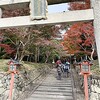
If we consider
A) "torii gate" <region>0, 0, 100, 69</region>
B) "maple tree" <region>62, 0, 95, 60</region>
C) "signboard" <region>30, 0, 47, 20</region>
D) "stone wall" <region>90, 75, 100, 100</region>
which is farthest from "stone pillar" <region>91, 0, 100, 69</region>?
"maple tree" <region>62, 0, 95, 60</region>

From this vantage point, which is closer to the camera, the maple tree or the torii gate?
the torii gate

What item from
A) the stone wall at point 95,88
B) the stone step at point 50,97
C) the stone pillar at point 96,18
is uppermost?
the stone pillar at point 96,18

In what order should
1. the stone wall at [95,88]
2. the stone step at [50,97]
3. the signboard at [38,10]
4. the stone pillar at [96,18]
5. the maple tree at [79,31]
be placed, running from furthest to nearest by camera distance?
the maple tree at [79,31], the stone step at [50,97], the signboard at [38,10], the stone pillar at [96,18], the stone wall at [95,88]

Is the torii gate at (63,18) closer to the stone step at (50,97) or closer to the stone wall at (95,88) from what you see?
the stone wall at (95,88)

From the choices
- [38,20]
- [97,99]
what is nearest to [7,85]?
[38,20]

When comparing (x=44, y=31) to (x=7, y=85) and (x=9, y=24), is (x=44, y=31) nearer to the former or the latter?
(x=9, y=24)

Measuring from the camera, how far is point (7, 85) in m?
8.33

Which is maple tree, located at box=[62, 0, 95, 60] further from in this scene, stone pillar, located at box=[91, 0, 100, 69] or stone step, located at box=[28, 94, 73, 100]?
stone step, located at box=[28, 94, 73, 100]

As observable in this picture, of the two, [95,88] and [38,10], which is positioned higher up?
[38,10]

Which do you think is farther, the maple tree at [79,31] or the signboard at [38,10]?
the maple tree at [79,31]

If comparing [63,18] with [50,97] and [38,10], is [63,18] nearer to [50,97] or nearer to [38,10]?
[38,10]

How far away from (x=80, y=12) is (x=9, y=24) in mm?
3828

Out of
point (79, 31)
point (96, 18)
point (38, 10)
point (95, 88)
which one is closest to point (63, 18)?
point (38, 10)

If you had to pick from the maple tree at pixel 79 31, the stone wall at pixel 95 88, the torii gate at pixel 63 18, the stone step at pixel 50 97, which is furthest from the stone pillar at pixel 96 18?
the maple tree at pixel 79 31
